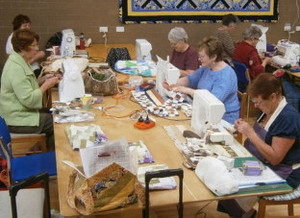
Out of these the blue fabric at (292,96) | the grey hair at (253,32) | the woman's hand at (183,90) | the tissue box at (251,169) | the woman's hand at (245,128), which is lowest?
the blue fabric at (292,96)

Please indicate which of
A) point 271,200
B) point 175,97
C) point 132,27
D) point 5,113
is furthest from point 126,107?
point 132,27

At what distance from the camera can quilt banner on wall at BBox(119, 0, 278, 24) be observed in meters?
5.73

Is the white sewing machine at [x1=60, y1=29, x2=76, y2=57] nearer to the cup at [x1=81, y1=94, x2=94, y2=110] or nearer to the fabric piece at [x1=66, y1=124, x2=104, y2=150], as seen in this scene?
the cup at [x1=81, y1=94, x2=94, y2=110]

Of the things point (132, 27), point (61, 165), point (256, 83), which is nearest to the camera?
point (61, 165)

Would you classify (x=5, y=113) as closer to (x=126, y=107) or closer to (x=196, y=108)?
(x=126, y=107)

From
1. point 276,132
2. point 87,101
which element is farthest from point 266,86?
point 87,101

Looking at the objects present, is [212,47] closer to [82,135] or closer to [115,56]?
[82,135]

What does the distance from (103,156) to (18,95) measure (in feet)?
5.18

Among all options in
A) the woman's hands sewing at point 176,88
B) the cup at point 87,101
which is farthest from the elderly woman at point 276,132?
the cup at point 87,101

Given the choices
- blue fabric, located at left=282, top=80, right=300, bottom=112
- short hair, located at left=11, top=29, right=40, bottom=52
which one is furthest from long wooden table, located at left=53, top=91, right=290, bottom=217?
blue fabric, located at left=282, top=80, right=300, bottom=112

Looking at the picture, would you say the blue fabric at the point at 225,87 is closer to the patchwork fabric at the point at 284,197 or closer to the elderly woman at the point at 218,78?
the elderly woman at the point at 218,78

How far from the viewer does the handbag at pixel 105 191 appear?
5.96 ft

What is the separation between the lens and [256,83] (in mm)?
2414

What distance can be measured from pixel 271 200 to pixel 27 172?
4.97 ft
